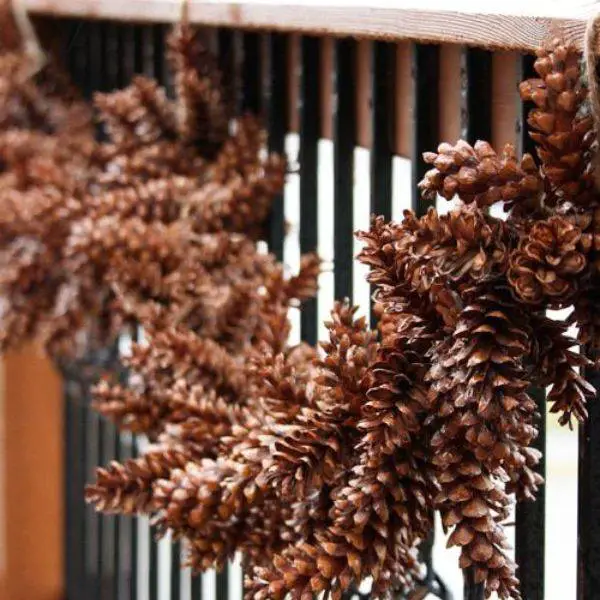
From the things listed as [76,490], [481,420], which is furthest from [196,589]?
[481,420]

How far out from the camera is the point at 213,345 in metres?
0.95

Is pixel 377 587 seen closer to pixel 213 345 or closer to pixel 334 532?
pixel 334 532

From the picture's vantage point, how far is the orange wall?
180 cm

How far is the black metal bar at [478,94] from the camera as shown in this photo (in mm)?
818

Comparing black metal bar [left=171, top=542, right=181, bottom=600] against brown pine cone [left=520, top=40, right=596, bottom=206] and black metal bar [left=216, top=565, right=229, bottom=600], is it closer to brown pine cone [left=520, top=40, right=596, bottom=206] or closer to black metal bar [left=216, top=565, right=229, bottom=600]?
black metal bar [left=216, top=565, right=229, bottom=600]

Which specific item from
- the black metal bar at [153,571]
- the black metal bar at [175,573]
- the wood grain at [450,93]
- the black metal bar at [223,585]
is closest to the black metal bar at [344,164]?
the wood grain at [450,93]

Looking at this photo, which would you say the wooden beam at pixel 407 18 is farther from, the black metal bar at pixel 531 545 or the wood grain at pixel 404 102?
the black metal bar at pixel 531 545

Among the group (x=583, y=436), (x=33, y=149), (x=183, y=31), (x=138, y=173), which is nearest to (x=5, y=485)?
(x=33, y=149)

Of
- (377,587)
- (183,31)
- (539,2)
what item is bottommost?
(377,587)

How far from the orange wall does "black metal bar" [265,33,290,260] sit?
2.40 feet

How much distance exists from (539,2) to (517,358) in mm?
222

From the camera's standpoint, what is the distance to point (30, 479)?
6.00 ft

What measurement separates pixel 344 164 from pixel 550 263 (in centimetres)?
50

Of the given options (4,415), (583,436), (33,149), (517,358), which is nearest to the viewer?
(517,358)
